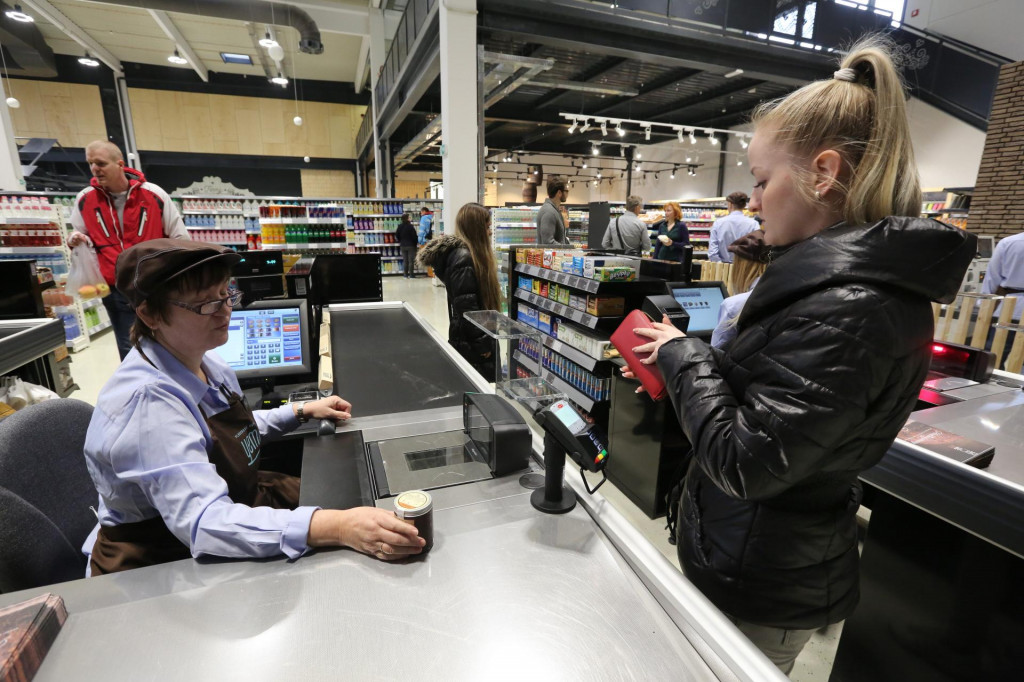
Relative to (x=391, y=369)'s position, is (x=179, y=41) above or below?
above

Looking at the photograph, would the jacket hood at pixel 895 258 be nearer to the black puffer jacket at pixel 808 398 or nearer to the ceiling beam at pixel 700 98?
the black puffer jacket at pixel 808 398

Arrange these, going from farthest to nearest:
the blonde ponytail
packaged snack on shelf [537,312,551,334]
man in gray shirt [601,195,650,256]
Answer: man in gray shirt [601,195,650,256] < packaged snack on shelf [537,312,551,334] < the blonde ponytail

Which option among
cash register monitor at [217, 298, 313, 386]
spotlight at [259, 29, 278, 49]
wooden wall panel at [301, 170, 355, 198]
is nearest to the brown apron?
cash register monitor at [217, 298, 313, 386]

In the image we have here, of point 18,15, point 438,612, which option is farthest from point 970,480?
A: point 18,15

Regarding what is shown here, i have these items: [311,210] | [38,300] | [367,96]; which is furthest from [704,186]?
[38,300]

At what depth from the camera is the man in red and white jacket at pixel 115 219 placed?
11.5 ft

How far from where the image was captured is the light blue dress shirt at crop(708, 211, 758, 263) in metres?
6.21

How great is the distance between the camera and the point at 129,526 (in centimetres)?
107

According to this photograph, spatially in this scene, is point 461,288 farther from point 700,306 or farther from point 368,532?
point 368,532

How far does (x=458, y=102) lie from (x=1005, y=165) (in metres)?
8.79

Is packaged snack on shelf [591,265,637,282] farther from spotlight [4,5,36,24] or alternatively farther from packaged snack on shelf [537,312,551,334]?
spotlight [4,5,36,24]

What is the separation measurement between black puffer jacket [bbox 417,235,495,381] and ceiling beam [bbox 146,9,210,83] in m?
10.7

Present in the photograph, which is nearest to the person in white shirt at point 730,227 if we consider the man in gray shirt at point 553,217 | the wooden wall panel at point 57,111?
the man in gray shirt at point 553,217

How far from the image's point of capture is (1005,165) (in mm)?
7730
